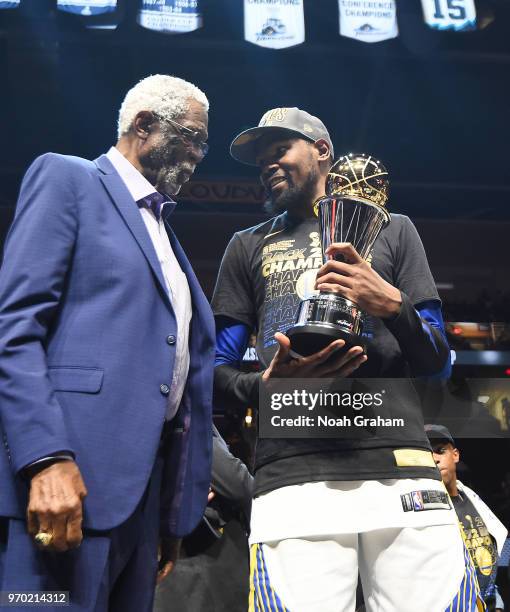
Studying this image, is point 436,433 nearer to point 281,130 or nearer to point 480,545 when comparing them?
point 480,545

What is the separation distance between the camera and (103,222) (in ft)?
3.82

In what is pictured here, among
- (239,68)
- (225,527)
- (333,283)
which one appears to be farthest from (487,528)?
(239,68)

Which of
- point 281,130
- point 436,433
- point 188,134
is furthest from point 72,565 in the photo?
point 436,433

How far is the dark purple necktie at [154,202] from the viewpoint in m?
1.33

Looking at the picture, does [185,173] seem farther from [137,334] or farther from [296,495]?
[296,495]

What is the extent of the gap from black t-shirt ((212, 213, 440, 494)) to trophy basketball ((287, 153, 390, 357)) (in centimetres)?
10

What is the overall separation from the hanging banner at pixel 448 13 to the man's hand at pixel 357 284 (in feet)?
18.2

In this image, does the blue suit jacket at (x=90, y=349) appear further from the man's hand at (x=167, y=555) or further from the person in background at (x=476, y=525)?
the person in background at (x=476, y=525)

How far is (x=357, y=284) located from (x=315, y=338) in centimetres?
13

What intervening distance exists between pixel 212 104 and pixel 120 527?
25.3ft

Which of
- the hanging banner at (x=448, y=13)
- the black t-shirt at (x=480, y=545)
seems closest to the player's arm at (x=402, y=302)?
the black t-shirt at (x=480, y=545)

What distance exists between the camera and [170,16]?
576cm

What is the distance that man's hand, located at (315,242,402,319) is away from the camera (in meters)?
1.21

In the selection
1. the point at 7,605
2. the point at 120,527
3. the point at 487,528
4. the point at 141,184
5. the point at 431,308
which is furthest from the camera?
A: the point at 487,528
